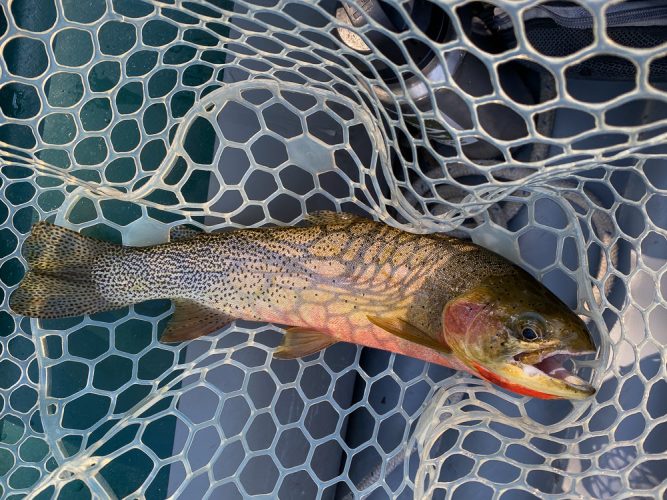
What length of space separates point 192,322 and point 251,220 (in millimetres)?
474

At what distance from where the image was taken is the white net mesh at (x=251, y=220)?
189 cm

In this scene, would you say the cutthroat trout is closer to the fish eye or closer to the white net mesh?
the fish eye

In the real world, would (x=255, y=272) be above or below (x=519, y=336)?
below

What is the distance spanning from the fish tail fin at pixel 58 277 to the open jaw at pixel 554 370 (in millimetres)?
1443

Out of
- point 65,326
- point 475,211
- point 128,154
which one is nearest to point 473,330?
point 475,211

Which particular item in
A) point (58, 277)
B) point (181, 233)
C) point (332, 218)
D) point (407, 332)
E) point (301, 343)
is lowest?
point (58, 277)

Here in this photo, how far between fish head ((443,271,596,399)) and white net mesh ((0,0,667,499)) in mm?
281

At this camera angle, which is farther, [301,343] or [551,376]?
[301,343]

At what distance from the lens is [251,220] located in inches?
86.8

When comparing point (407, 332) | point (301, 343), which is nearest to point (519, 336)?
point (407, 332)

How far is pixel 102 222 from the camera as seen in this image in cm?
215

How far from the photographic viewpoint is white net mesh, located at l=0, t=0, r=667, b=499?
189 centimetres

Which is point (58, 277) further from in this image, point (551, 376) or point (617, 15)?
point (617, 15)

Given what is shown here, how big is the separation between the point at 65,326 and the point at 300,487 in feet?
3.72
